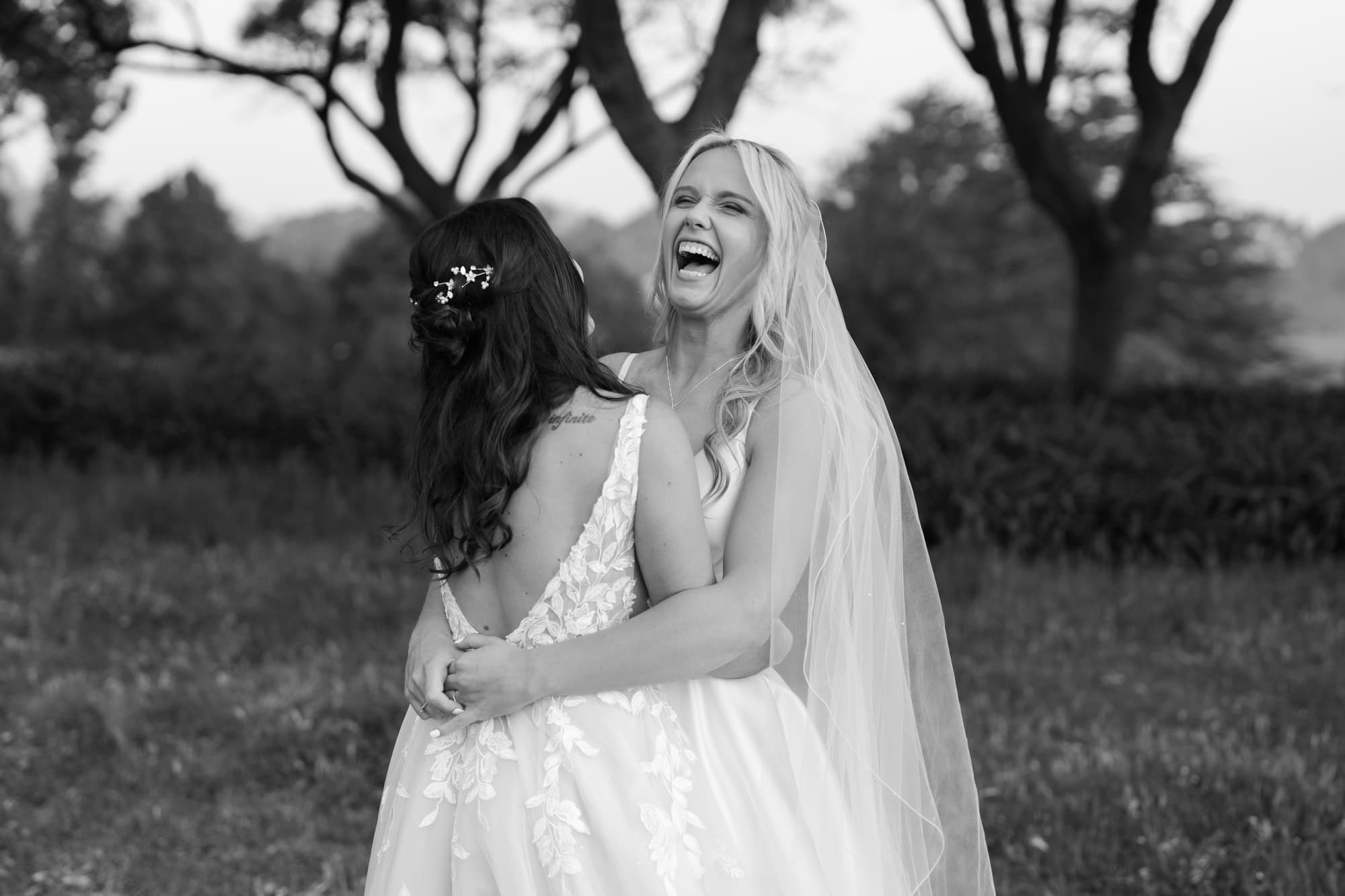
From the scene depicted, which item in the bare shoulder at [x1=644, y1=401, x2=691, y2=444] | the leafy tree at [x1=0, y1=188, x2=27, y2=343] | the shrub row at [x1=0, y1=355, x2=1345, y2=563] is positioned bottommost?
the shrub row at [x1=0, y1=355, x2=1345, y2=563]

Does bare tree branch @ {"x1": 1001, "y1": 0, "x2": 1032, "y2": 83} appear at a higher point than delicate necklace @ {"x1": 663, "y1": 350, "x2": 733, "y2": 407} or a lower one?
higher

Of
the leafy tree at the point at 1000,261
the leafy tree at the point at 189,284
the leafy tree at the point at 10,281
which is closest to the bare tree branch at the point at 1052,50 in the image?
the leafy tree at the point at 1000,261

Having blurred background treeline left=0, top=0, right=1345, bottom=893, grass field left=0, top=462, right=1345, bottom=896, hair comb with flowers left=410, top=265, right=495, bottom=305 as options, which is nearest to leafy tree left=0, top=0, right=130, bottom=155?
blurred background treeline left=0, top=0, right=1345, bottom=893

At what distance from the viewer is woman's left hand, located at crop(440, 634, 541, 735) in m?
2.37

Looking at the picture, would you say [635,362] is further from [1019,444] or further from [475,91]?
[475,91]

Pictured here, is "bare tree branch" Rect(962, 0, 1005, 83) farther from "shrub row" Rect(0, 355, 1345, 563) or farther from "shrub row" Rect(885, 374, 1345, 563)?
"shrub row" Rect(885, 374, 1345, 563)

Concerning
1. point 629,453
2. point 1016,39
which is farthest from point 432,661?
point 1016,39

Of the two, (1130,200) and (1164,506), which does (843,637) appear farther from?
(1130,200)

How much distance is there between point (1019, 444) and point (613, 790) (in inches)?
277

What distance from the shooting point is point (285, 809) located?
4875 millimetres

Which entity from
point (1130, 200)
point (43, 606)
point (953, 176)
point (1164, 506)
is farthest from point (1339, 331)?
point (43, 606)

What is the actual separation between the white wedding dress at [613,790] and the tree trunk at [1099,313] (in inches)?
433

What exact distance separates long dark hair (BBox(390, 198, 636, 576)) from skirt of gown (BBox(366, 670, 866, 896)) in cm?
40

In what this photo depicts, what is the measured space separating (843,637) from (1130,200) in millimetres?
10803
